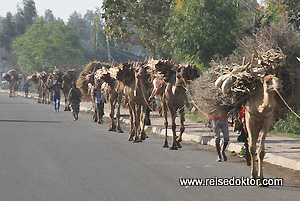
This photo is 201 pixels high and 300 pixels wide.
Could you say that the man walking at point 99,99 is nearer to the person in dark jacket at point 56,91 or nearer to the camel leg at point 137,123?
the camel leg at point 137,123

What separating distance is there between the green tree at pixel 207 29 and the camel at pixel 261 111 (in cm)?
1335

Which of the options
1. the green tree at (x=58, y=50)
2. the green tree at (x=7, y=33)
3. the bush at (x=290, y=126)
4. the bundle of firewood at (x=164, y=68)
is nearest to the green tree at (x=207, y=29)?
the bush at (x=290, y=126)

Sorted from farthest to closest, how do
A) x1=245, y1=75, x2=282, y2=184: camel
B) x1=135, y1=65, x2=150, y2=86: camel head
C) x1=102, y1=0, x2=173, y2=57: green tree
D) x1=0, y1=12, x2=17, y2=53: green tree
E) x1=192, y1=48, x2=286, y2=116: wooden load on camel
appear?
1. x1=0, y1=12, x2=17, y2=53: green tree
2. x1=102, y1=0, x2=173, y2=57: green tree
3. x1=135, y1=65, x2=150, y2=86: camel head
4. x1=192, y1=48, x2=286, y2=116: wooden load on camel
5. x1=245, y1=75, x2=282, y2=184: camel

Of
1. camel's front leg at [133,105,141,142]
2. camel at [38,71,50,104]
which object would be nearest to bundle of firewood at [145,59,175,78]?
camel's front leg at [133,105,141,142]

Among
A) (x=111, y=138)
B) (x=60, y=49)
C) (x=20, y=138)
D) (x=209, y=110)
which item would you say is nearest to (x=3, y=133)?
(x=20, y=138)

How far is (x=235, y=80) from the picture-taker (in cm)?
1102

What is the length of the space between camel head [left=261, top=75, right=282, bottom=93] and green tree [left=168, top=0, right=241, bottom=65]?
13.7m

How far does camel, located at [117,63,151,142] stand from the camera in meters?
18.5

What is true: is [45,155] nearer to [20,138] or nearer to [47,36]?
[20,138]

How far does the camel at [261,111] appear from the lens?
33.8ft

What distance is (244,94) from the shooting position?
427 inches

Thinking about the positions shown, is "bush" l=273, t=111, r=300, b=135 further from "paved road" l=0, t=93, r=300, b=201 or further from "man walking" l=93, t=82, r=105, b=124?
"man walking" l=93, t=82, r=105, b=124

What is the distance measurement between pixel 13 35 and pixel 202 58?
97959 mm

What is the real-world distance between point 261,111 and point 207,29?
13902 millimetres
